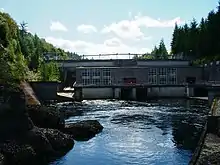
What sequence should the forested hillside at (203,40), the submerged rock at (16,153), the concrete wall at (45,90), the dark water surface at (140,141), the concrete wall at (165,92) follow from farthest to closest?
the forested hillside at (203,40) < the concrete wall at (165,92) < the concrete wall at (45,90) < the dark water surface at (140,141) < the submerged rock at (16,153)

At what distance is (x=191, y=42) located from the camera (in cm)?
11794

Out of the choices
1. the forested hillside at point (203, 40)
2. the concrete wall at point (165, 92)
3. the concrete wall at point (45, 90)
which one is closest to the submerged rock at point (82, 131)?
the concrete wall at point (45, 90)

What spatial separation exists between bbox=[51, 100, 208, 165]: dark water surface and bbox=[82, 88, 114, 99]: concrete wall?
124ft

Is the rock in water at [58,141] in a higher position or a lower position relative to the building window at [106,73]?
lower

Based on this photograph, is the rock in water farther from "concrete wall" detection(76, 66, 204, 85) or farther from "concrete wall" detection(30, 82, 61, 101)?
"concrete wall" detection(76, 66, 204, 85)

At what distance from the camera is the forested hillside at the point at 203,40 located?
103250 millimetres

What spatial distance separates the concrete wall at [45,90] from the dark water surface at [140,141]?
25127 millimetres

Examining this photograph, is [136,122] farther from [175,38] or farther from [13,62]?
[175,38]

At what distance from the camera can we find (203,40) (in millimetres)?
108688

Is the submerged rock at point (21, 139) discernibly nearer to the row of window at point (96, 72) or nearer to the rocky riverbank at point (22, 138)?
the rocky riverbank at point (22, 138)

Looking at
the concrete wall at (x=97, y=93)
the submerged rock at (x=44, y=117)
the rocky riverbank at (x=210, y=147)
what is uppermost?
the concrete wall at (x=97, y=93)

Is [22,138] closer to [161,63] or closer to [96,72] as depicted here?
[96,72]

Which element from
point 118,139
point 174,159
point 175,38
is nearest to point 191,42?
point 175,38

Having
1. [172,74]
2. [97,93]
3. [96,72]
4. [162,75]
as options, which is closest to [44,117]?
[97,93]
